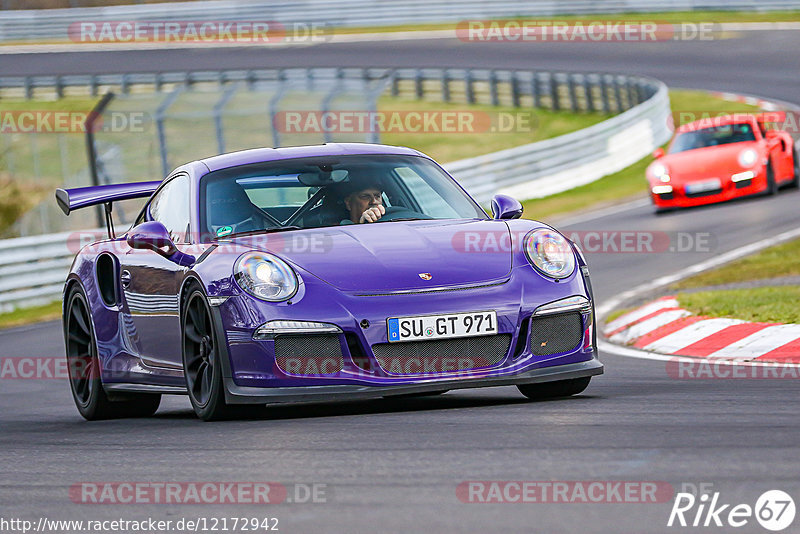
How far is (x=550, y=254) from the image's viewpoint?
268 inches

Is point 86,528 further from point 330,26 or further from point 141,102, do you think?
point 330,26

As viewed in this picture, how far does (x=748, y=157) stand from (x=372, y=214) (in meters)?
12.7

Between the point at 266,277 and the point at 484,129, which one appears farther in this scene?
the point at 484,129

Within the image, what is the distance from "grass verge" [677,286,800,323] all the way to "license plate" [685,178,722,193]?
7335mm

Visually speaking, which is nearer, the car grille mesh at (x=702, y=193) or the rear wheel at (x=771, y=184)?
the car grille mesh at (x=702, y=193)

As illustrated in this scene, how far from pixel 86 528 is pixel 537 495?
134 cm

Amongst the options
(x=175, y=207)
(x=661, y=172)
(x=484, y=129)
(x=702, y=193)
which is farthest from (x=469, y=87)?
(x=175, y=207)

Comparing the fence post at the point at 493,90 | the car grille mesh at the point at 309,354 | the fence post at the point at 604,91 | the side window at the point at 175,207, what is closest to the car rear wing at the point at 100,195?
the side window at the point at 175,207

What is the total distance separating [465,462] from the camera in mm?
4910

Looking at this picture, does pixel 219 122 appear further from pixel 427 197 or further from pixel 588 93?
pixel 588 93

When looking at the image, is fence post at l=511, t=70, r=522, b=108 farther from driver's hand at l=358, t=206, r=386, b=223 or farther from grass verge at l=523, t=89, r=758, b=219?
driver's hand at l=358, t=206, r=386, b=223

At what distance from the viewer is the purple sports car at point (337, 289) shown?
6.32 metres

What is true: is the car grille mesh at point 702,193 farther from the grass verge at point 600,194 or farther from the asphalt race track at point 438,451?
the asphalt race track at point 438,451

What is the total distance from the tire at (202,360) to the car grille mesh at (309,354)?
1.00 feet
